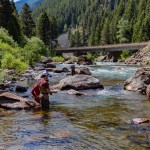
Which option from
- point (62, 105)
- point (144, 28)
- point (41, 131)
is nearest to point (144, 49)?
point (144, 28)

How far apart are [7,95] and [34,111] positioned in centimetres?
190

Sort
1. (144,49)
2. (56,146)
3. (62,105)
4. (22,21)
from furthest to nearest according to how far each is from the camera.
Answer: (22,21), (144,49), (62,105), (56,146)

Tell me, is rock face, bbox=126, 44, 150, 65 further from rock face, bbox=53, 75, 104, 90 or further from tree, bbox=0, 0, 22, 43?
rock face, bbox=53, 75, 104, 90

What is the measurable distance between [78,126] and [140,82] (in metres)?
11.8

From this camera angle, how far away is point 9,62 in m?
33.9

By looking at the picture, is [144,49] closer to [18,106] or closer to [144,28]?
[144,28]

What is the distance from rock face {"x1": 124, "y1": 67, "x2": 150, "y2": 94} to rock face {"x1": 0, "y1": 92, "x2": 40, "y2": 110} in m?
9.30

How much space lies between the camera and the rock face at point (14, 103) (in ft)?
53.7

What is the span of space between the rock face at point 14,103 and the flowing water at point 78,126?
68cm

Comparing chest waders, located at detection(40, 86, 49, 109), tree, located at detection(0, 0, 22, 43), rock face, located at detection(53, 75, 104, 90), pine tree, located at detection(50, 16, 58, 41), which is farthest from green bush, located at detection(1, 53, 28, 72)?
pine tree, located at detection(50, 16, 58, 41)

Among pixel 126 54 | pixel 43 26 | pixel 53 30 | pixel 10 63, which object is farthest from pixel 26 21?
pixel 10 63

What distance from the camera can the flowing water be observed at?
35.1ft

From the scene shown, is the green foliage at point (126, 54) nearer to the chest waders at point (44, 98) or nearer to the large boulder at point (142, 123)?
the chest waders at point (44, 98)

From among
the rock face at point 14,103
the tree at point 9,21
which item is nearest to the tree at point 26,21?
the tree at point 9,21
